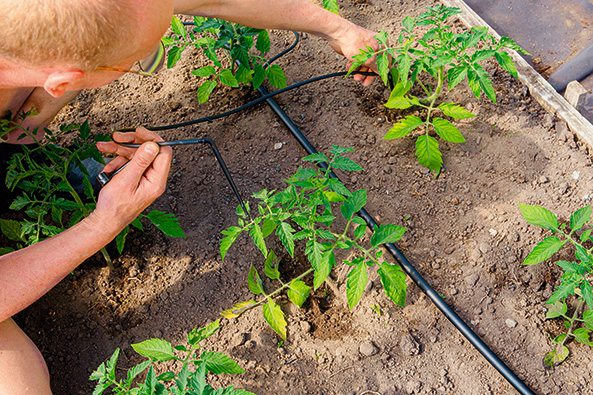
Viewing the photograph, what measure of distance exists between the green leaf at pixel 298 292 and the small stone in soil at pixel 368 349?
0.28 m

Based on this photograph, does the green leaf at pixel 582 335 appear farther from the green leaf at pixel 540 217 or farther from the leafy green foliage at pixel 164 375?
the leafy green foliage at pixel 164 375

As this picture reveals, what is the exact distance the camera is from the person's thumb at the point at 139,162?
1463 millimetres

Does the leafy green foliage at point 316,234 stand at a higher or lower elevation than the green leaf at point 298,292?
higher

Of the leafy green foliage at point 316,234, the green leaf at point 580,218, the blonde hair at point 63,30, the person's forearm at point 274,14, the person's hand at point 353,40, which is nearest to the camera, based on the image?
the blonde hair at point 63,30

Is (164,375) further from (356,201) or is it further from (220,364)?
(356,201)

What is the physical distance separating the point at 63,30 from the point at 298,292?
1.12m

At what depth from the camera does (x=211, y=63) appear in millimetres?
2447

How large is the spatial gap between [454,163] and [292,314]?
3.16 feet

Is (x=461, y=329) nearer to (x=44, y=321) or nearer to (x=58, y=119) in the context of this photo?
(x=44, y=321)

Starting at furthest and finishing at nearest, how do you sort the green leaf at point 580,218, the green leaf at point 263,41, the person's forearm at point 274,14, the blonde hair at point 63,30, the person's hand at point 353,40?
the green leaf at point 263,41
the person's hand at point 353,40
the person's forearm at point 274,14
the green leaf at point 580,218
the blonde hair at point 63,30

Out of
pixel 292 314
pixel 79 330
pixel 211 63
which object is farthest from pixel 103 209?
pixel 211 63

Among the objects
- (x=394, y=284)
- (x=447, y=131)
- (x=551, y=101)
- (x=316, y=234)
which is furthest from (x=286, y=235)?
(x=551, y=101)

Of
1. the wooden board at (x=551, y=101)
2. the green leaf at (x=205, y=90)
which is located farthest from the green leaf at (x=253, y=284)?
the wooden board at (x=551, y=101)

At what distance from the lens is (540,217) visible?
170cm
